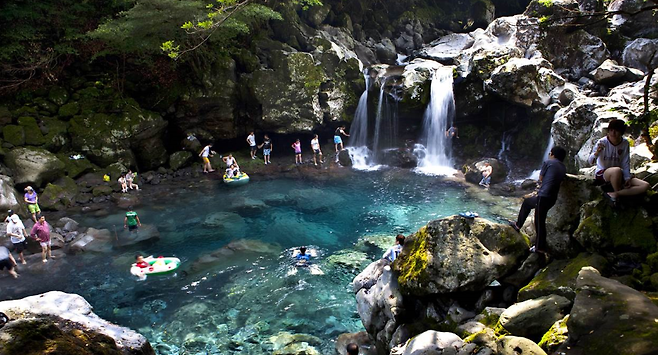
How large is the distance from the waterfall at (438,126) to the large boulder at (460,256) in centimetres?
1525

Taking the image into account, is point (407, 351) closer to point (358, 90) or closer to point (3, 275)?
point (3, 275)

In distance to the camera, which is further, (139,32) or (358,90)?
(358,90)

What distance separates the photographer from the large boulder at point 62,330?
13.4 feet

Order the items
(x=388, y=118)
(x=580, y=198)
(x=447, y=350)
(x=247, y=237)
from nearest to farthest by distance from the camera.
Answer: (x=447, y=350) < (x=580, y=198) < (x=247, y=237) < (x=388, y=118)

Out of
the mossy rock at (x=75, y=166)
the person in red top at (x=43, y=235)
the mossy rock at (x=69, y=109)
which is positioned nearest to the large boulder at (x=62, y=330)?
the person in red top at (x=43, y=235)

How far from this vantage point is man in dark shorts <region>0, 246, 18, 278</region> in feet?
39.0

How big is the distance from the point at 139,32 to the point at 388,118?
14.7 meters

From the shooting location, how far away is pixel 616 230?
577 cm

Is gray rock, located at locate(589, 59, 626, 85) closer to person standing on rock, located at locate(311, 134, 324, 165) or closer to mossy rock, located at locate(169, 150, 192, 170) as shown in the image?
person standing on rock, located at locate(311, 134, 324, 165)

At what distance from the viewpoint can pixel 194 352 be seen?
8.93m

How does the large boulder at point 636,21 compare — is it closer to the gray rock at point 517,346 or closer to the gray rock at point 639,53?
the gray rock at point 639,53

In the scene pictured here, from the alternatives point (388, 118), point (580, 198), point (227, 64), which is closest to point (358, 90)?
point (388, 118)

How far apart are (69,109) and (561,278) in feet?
74.8

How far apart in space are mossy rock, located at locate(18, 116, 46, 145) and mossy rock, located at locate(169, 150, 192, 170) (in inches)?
237
